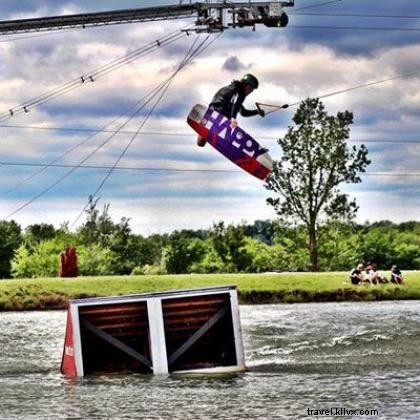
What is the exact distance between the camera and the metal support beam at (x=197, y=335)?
28.5 meters

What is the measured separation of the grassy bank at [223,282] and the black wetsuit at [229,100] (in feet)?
126

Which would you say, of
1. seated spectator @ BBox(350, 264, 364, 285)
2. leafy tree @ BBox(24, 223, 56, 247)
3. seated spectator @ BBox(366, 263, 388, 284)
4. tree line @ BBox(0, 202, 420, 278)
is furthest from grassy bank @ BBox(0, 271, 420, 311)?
leafy tree @ BBox(24, 223, 56, 247)

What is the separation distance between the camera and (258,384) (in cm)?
2706

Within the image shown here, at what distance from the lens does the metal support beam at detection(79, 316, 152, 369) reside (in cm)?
2841

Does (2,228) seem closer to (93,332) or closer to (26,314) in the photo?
(26,314)

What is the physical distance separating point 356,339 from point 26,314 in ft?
89.7

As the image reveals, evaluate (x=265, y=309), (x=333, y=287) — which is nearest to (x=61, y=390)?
(x=265, y=309)

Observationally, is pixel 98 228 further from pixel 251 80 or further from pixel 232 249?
pixel 251 80

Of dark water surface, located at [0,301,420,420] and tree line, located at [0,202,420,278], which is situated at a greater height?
tree line, located at [0,202,420,278]

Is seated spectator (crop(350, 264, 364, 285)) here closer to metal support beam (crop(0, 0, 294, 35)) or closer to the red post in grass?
the red post in grass

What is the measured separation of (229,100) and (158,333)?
6150 mm

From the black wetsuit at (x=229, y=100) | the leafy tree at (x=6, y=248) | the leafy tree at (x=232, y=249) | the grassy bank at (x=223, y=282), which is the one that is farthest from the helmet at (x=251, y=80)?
the leafy tree at (x=6, y=248)

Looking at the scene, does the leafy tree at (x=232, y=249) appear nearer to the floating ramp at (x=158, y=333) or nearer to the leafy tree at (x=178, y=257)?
the leafy tree at (x=178, y=257)

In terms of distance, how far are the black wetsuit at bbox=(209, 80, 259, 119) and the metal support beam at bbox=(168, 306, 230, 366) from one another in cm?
500
